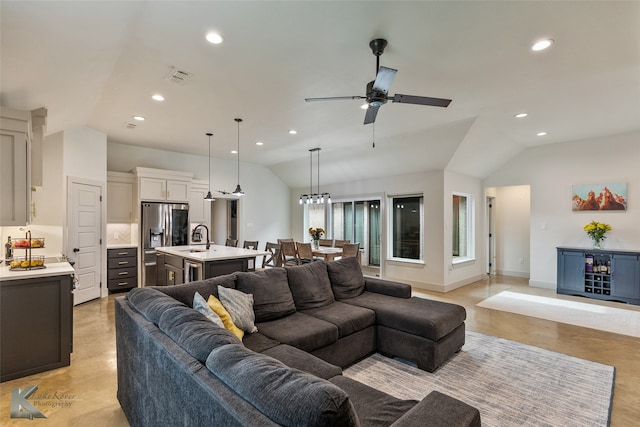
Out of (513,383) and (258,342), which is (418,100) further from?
(513,383)

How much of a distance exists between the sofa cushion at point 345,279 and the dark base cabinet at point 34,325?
2.62m

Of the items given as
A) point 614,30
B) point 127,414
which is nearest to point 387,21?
point 614,30

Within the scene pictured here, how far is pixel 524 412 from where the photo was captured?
221 cm

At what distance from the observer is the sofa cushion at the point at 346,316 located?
2764mm

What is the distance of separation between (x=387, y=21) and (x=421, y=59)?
692 millimetres

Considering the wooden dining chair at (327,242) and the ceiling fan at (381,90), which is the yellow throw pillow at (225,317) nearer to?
the ceiling fan at (381,90)

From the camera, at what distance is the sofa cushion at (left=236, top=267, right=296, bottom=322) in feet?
9.02

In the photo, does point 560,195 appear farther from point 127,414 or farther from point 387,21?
point 127,414

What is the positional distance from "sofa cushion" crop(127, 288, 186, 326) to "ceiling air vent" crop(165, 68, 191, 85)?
219cm

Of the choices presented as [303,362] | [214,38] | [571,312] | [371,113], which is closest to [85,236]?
[214,38]

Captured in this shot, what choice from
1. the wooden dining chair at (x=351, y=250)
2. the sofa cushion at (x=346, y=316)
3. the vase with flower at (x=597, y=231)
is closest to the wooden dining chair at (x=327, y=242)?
the wooden dining chair at (x=351, y=250)

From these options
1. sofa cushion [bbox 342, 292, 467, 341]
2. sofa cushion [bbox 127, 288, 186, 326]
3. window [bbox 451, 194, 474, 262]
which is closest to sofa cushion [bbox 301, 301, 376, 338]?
sofa cushion [bbox 342, 292, 467, 341]

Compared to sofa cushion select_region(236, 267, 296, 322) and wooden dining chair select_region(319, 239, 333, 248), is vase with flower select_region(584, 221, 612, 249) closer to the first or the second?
wooden dining chair select_region(319, 239, 333, 248)

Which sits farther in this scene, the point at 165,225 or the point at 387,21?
the point at 165,225
